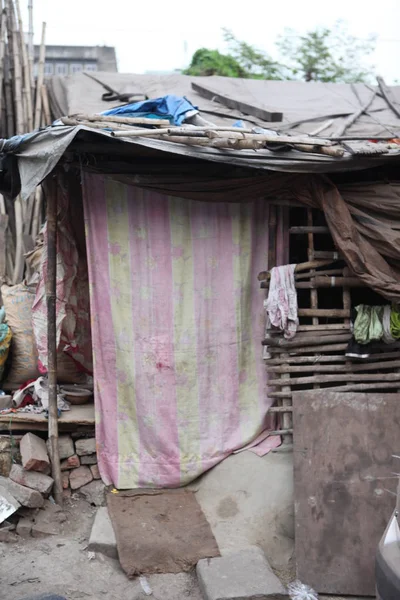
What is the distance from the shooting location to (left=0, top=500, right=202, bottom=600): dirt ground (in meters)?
4.31

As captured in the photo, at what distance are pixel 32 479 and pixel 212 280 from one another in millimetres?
2109

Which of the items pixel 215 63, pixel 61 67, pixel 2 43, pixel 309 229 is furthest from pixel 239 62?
pixel 309 229

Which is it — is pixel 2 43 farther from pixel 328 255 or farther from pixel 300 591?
pixel 300 591

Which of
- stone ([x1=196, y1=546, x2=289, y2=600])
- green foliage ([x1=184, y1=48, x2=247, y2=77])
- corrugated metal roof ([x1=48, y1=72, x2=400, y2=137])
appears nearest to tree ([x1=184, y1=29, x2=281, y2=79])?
green foliage ([x1=184, y1=48, x2=247, y2=77])

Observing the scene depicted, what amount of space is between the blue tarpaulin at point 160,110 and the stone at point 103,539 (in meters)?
3.18

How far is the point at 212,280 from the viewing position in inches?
211

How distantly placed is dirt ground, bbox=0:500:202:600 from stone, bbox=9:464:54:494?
1.32ft

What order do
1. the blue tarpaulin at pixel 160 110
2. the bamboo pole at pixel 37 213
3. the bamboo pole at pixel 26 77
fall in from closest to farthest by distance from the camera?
the blue tarpaulin at pixel 160 110, the bamboo pole at pixel 37 213, the bamboo pole at pixel 26 77

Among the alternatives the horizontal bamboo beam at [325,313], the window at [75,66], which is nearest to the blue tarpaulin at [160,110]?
the horizontal bamboo beam at [325,313]

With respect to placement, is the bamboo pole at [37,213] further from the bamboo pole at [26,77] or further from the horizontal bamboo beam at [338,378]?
the horizontal bamboo beam at [338,378]

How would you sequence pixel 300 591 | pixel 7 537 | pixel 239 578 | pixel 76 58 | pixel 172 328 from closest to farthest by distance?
pixel 239 578
pixel 300 591
pixel 7 537
pixel 172 328
pixel 76 58

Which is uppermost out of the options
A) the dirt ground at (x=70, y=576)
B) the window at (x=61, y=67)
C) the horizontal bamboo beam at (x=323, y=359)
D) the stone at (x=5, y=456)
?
the window at (x=61, y=67)

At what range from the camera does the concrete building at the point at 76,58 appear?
49.6 ft

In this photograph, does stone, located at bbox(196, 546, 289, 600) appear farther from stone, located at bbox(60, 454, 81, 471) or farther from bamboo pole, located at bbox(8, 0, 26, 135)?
bamboo pole, located at bbox(8, 0, 26, 135)
